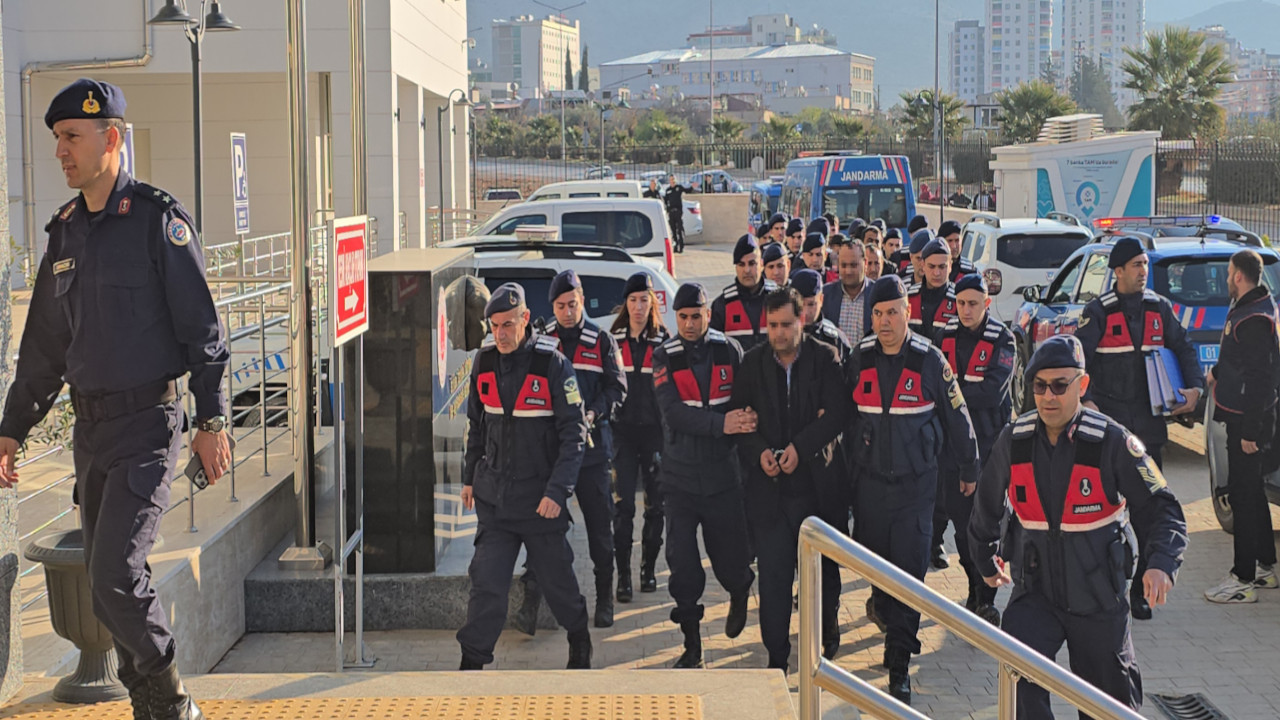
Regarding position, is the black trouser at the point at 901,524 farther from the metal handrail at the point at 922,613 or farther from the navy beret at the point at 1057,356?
the metal handrail at the point at 922,613

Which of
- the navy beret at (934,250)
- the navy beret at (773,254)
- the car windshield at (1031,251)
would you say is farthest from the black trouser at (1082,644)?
the car windshield at (1031,251)

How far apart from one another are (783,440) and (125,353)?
3.59 metres

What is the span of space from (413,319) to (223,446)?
3.18m

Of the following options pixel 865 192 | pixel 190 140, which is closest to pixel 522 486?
pixel 865 192

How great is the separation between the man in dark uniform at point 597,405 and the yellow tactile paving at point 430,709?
2.80m

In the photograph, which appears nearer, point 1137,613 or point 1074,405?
point 1074,405

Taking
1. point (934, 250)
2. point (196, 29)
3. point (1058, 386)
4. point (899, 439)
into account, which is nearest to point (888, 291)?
point (899, 439)

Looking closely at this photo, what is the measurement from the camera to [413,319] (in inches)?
301

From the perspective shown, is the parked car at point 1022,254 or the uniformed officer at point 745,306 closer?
the uniformed officer at point 745,306

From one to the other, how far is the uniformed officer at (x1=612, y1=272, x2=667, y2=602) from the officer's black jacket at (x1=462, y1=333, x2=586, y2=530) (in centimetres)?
185

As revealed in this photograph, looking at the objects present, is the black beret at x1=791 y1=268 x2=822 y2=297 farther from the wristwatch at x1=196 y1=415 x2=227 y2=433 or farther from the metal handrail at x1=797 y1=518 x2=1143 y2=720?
the wristwatch at x1=196 y1=415 x2=227 y2=433

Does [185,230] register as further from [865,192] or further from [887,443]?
[865,192]

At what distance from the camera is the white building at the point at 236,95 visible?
24.6m

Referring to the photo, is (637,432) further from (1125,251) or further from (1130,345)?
(1125,251)
